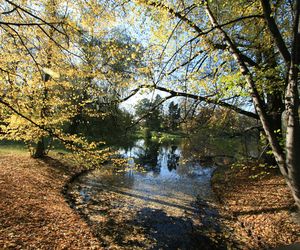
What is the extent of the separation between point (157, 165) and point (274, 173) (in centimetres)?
993

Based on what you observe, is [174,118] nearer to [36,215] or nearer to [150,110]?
Result: [150,110]

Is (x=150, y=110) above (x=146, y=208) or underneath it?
above

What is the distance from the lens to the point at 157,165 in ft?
65.6

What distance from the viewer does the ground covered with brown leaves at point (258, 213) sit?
6707 mm

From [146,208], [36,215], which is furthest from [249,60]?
[36,215]

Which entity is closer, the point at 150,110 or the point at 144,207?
the point at 150,110

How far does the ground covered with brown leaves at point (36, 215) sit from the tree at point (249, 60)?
4828 millimetres

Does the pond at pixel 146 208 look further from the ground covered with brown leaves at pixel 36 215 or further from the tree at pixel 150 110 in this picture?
the tree at pixel 150 110

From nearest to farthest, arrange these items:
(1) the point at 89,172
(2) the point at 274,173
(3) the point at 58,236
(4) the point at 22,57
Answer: (3) the point at 58,236 → (4) the point at 22,57 → (2) the point at 274,173 → (1) the point at 89,172

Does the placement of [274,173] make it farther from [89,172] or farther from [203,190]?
[89,172]

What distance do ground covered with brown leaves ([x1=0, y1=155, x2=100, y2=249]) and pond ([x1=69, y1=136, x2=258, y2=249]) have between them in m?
0.58

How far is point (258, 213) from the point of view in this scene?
8.36 metres

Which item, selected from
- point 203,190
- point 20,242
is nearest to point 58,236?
point 20,242

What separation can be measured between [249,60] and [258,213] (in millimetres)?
5317
